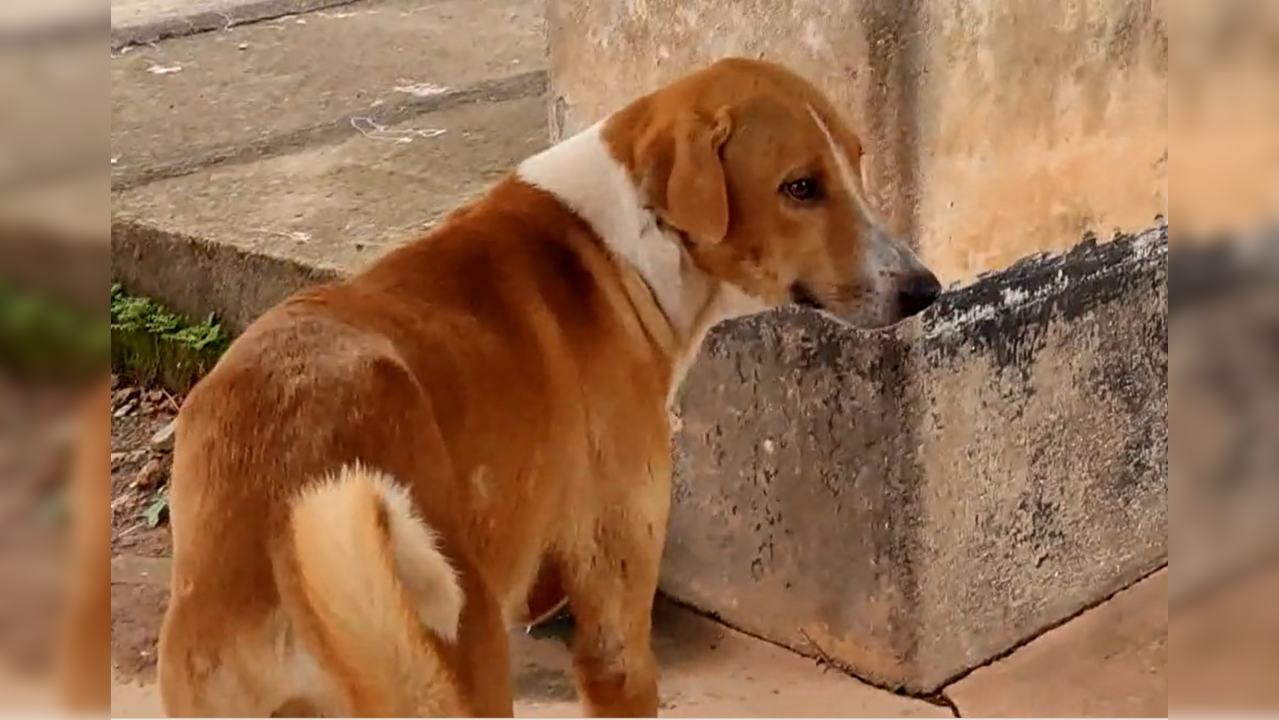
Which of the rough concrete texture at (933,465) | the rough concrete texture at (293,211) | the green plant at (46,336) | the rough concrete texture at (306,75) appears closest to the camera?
the green plant at (46,336)

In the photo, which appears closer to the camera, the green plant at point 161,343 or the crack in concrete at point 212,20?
the green plant at point 161,343

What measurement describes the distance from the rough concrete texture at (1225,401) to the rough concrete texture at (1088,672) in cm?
172

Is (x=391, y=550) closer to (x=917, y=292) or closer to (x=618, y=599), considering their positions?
(x=618, y=599)

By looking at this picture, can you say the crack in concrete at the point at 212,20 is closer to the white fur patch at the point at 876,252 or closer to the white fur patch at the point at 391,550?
the white fur patch at the point at 876,252

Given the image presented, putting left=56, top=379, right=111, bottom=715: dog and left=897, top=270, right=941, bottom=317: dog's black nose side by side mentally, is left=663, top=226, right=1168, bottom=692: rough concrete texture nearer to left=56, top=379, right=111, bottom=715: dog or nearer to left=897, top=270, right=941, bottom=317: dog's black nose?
left=897, top=270, right=941, bottom=317: dog's black nose

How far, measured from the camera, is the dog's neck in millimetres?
2170

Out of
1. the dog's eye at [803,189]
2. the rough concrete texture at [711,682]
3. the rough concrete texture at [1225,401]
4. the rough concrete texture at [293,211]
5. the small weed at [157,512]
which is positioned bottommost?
the rough concrete texture at [711,682]

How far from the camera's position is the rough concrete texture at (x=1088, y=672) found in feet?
8.80

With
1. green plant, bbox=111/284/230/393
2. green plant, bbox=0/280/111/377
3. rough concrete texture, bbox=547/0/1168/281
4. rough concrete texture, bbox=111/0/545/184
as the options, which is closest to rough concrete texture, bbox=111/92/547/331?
green plant, bbox=111/284/230/393

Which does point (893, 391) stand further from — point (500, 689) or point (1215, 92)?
point (1215, 92)

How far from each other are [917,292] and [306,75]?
10.3 feet

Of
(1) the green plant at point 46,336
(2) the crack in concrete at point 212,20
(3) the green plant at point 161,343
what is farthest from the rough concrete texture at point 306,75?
(1) the green plant at point 46,336

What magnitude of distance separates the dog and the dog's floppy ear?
1.07 m

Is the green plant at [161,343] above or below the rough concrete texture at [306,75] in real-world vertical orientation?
below
